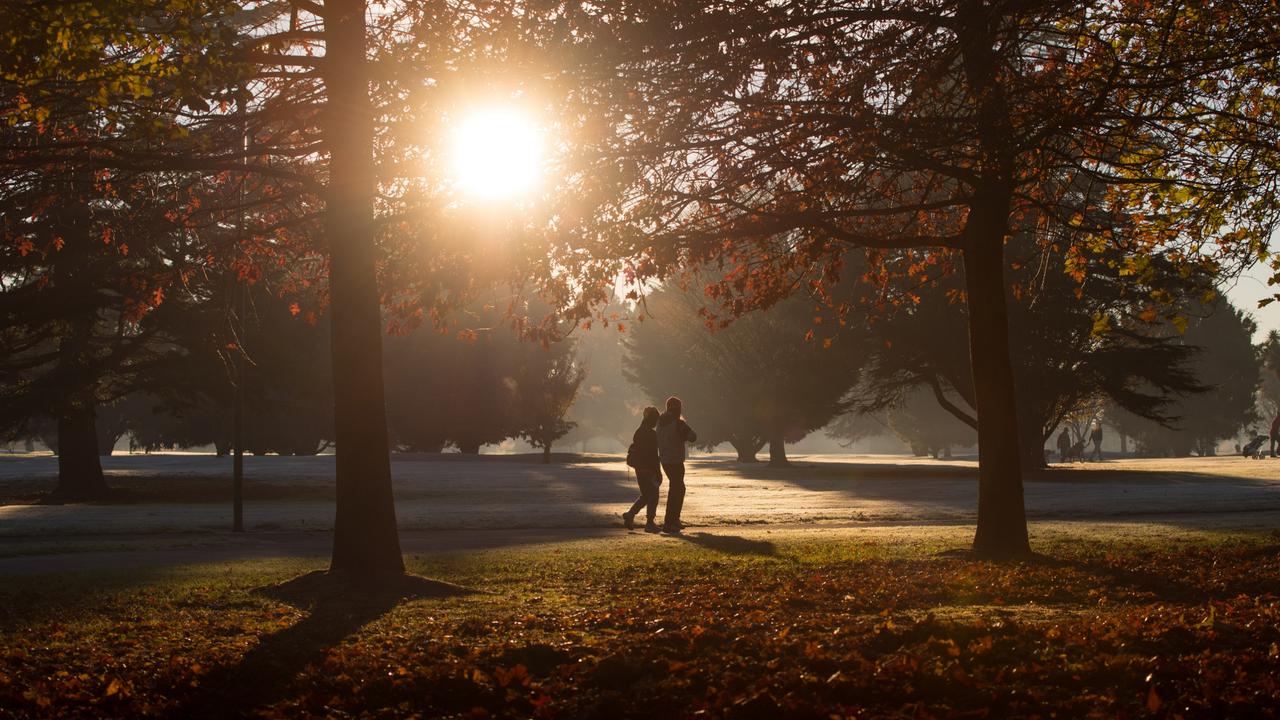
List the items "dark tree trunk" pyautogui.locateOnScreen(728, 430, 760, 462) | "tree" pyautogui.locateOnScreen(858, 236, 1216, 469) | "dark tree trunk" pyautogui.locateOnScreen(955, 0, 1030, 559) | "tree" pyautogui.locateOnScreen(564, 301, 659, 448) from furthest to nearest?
"tree" pyautogui.locateOnScreen(564, 301, 659, 448) → "dark tree trunk" pyautogui.locateOnScreen(728, 430, 760, 462) → "tree" pyautogui.locateOnScreen(858, 236, 1216, 469) → "dark tree trunk" pyautogui.locateOnScreen(955, 0, 1030, 559)

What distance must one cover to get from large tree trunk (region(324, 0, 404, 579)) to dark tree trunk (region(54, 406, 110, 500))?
66.6ft

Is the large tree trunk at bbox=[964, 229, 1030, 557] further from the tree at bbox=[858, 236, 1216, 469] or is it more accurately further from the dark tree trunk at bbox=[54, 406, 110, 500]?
the dark tree trunk at bbox=[54, 406, 110, 500]

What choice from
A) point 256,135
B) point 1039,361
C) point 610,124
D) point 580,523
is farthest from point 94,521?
point 1039,361

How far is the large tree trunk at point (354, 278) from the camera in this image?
34.4 ft

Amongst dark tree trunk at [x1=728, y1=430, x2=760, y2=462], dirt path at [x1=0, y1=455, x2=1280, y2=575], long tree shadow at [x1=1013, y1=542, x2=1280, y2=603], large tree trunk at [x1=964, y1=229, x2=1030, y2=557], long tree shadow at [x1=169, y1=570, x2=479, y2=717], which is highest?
large tree trunk at [x1=964, y1=229, x2=1030, y2=557]

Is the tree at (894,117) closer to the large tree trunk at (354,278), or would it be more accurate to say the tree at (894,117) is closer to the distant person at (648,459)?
the large tree trunk at (354,278)

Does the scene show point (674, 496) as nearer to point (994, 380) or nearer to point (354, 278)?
point (994, 380)

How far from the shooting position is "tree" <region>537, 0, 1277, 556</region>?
9.05 m

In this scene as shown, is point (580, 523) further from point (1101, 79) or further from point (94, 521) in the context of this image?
point (1101, 79)

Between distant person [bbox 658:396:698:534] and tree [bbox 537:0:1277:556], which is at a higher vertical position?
tree [bbox 537:0:1277:556]

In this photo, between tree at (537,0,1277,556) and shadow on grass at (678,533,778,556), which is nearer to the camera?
tree at (537,0,1277,556)

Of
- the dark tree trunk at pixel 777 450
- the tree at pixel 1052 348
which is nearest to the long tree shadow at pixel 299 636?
the tree at pixel 1052 348

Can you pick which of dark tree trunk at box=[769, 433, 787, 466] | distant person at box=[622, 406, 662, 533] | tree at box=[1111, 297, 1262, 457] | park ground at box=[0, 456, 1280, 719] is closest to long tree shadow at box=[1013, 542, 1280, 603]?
park ground at box=[0, 456, 1280, 719]

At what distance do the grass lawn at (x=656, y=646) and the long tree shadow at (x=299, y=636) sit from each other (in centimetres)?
2
